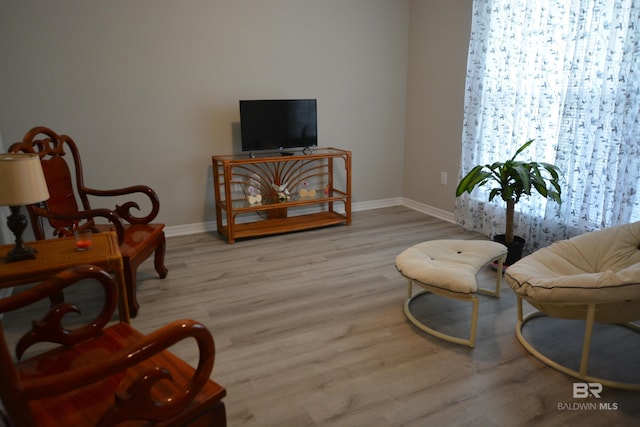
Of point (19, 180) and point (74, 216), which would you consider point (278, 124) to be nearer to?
point (74, 216)

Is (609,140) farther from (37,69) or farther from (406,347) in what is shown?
(37,69)

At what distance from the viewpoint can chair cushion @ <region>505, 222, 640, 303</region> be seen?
187cm

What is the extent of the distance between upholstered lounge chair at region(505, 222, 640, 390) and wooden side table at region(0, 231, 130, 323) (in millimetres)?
1887

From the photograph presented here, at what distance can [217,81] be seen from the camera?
3963 millimetres

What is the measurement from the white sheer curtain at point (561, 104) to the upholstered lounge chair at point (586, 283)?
704mm

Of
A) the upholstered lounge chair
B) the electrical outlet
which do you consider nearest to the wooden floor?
the upholstered lounge chair

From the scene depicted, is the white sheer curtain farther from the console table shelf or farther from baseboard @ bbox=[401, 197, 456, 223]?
the console table shelf

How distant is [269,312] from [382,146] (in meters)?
2.77

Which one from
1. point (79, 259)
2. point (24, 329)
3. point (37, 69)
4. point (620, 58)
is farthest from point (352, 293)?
point (37, 69)

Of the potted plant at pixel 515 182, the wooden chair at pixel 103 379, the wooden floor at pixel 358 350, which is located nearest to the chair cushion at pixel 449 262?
the wooden floor at pixel 358 350

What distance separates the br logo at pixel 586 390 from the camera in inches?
74.9

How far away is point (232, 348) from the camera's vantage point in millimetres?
2279

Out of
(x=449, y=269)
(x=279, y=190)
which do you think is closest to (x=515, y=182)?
(x=449, y=269)

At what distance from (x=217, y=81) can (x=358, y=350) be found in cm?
276
